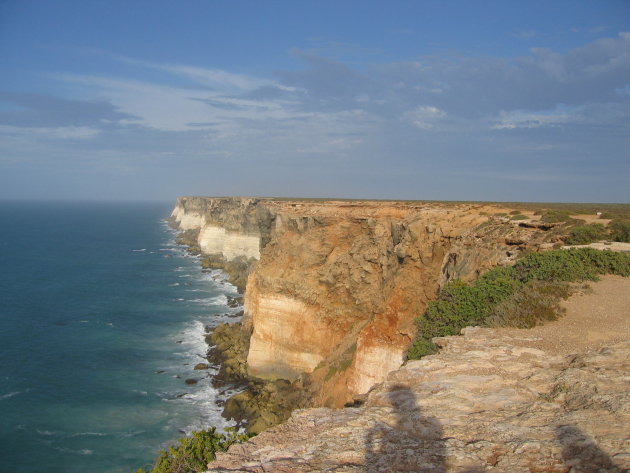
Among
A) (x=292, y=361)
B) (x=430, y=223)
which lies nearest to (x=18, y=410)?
(x=292, y=361)

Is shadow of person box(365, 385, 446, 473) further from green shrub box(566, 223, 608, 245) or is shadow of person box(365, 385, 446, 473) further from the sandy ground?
green shrub box(566, 223, 608, 245)

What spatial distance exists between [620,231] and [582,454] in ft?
50.4

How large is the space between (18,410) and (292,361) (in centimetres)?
1492

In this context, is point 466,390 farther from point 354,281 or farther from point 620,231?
point 354,281

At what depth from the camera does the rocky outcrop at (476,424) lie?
4.42 metres

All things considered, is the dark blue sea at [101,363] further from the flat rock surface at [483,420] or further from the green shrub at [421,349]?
the flat rock surface at [483,420]

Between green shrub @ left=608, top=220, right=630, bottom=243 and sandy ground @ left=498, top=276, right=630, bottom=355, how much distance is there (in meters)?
6.81

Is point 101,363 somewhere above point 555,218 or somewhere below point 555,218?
below

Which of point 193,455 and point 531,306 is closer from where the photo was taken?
point 193,455

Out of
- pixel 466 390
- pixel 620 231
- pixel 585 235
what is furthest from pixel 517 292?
pixel 620 231

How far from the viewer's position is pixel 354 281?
23562 millimetres

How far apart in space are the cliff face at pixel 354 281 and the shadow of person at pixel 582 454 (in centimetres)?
1112

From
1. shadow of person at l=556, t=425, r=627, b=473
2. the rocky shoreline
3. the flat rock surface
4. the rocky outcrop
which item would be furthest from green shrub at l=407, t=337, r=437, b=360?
the rocky shoreline

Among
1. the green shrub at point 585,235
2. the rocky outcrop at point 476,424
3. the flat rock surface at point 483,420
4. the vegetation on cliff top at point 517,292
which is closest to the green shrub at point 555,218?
the green shrub at point 585,235
